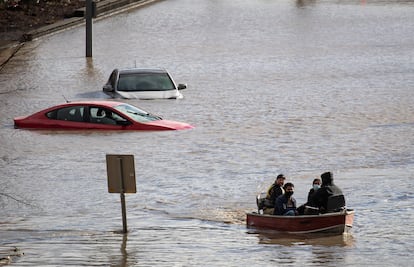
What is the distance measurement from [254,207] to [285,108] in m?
13.5

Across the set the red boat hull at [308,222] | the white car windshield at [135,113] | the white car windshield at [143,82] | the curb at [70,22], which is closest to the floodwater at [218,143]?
the red boat hull at [308,222]

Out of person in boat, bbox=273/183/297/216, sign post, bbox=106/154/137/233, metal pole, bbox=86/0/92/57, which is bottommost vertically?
person in boat, bbox=273/183/297/216

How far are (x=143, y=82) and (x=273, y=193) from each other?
1633cm

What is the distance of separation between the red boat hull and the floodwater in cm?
20

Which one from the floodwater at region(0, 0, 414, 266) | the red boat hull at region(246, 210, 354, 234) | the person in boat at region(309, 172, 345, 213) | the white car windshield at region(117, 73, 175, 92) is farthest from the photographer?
the white car windshield at region(117, 73, 175, 92)

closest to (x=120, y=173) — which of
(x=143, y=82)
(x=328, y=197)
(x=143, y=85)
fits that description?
(x=328, y=197)

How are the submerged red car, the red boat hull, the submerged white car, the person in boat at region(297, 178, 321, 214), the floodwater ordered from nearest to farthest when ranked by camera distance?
the floodwater, the red boat hull, the person in boat at region(297, 178, 321, 214), the submerged red car, the submerged white car

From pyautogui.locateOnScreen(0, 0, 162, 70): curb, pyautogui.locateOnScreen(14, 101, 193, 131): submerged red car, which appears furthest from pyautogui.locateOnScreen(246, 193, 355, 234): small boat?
pyautogui.locateOnScreen(0, 0, 162, 70): curb

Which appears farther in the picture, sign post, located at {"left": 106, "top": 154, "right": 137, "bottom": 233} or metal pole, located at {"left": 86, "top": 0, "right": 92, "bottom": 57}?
metal pole, located at {"left": 86, "top": 0, "right": 92, "bottom": 57}

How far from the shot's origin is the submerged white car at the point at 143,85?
126 feet

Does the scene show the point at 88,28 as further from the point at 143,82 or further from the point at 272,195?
the point at 272,195

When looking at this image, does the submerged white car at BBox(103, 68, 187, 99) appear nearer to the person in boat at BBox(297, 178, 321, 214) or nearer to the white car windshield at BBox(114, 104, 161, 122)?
the white car windshield at BBox(114, 104, 161, 122)

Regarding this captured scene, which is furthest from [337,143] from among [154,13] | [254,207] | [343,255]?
[154,13]

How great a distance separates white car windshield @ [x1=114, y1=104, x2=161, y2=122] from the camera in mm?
33500
